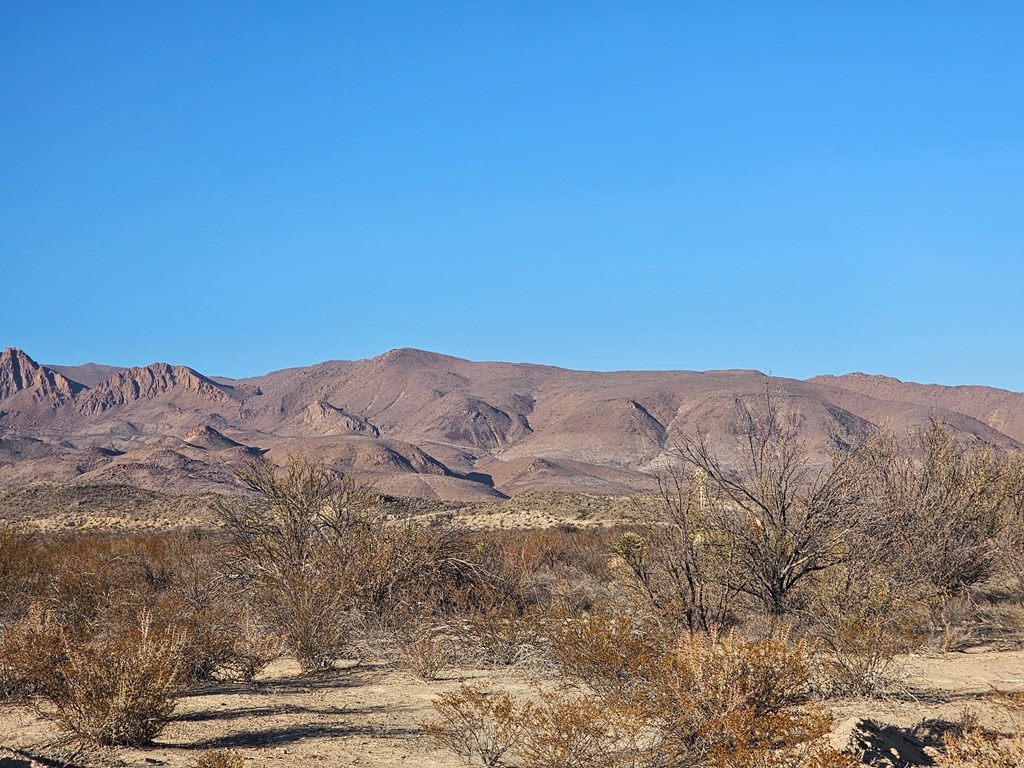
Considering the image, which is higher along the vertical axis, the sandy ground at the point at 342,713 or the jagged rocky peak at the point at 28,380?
the jagged rocky peak at the point at 28,380

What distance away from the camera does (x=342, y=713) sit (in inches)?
413

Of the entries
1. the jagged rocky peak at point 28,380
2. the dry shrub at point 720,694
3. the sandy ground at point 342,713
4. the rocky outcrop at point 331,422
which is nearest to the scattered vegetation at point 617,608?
the dry shrub at point 720,694

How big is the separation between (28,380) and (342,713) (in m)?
199

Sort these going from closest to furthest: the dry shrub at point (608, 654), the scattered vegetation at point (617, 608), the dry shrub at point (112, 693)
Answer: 1. the scattered vegetation at point (617, 608)
2. the dry shrub at point (112, 693)
3. the dry shrub at point (608, 654)

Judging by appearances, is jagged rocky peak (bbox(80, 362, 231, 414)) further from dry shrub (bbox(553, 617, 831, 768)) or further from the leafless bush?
dry shrub (bbox(553, 617, 831, 768))

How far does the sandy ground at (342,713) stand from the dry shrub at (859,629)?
30 centimetres

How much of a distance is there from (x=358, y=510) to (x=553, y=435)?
375 feet

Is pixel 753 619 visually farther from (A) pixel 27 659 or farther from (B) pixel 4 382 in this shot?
(B) pixel 4 382

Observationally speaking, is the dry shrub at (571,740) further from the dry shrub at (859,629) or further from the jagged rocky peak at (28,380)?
the jagged rocky peak at (28,380)

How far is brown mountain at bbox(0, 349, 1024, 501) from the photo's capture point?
103375 mm

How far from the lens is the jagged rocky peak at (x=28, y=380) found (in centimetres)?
18375

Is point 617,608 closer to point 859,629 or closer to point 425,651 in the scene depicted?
point 425,651

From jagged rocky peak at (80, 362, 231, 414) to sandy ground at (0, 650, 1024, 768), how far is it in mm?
181703

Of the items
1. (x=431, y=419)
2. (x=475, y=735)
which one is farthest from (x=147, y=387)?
(x=475, y=735)
